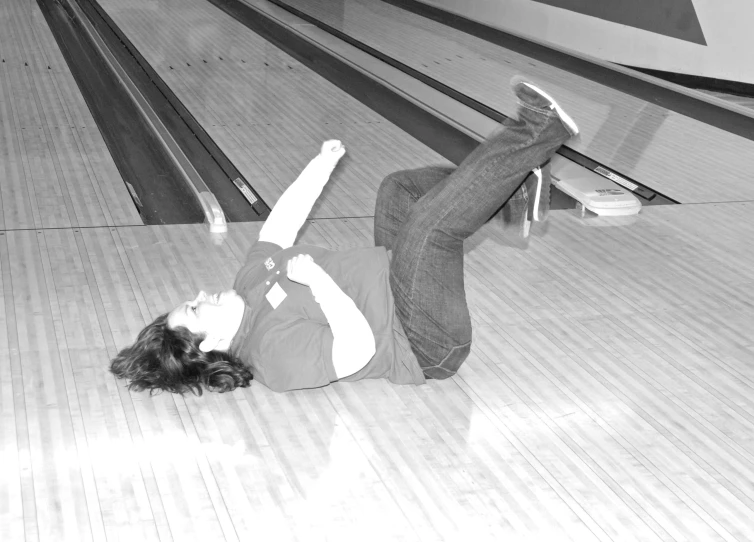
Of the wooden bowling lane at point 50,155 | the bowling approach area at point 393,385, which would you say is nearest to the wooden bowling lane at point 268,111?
the bowling approach area at point 393,385

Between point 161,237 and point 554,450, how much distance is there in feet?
4.77

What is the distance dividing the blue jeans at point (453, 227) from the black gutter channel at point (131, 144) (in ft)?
4.15

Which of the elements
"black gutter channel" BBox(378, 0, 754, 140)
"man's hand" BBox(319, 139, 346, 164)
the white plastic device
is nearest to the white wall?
"black gutter channel" BBox(378, 0, 754, 140)

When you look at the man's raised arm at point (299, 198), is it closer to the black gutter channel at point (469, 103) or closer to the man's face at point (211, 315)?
the man's face at point (211, 315)

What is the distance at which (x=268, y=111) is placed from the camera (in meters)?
4.14

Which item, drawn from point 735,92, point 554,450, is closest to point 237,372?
point 554,450

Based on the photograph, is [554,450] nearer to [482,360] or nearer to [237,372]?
[482,360]

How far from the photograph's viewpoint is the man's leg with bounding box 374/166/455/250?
2.07 metres

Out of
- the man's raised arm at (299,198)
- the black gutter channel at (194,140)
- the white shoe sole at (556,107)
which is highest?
the white shoe sole at (556,107)

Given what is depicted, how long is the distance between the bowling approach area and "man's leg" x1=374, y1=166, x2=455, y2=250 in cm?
36

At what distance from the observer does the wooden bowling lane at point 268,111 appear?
336 centimetres

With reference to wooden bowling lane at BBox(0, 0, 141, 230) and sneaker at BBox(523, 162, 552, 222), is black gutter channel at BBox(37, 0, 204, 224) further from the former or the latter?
sneaker at BBox(523, 162, 552, 222)

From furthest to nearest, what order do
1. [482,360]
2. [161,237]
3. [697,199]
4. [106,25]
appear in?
[106,25], [697,199], [161,237], [482,360]

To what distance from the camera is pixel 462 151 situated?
3732 millimetres
